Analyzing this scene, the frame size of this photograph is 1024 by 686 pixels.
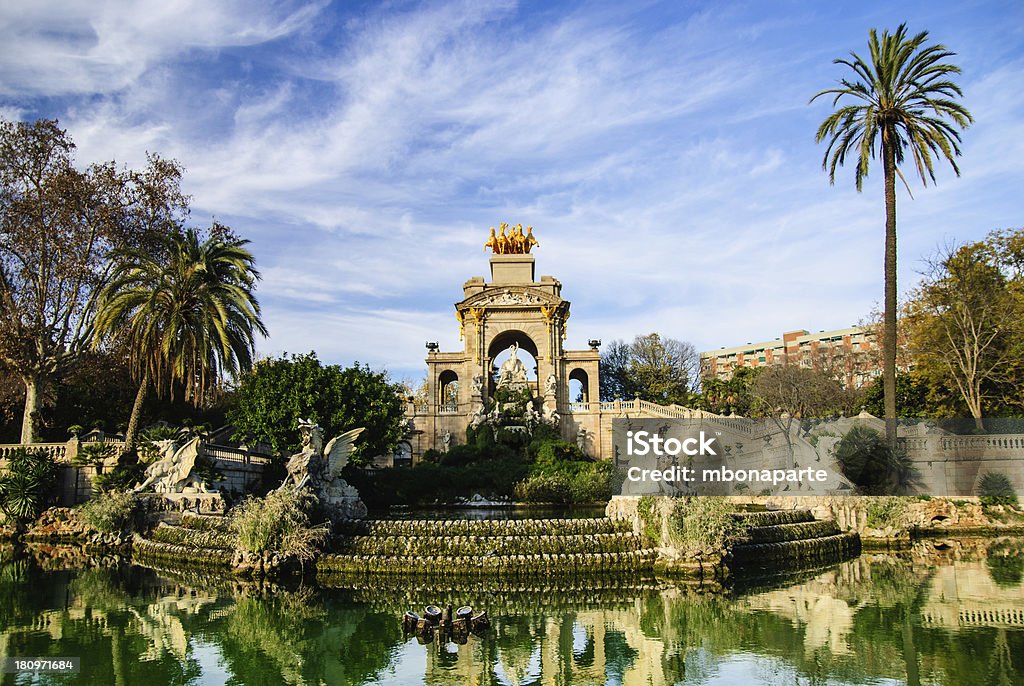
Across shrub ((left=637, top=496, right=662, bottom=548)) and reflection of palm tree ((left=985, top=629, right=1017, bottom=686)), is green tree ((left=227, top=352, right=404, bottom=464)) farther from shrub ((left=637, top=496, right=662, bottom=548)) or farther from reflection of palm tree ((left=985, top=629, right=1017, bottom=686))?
reflection of palm tree ((left=985, top=629, right=1017, bottom=686))

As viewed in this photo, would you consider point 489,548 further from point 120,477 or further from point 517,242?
point 517,242

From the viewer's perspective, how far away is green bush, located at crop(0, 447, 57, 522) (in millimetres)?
23312

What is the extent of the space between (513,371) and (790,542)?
31.9 m

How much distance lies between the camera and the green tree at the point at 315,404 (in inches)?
1120

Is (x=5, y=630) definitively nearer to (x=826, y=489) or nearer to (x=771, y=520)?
(x=771, y=520)

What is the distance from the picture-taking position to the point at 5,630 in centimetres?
1209

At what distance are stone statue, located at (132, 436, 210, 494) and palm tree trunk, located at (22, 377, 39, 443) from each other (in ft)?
23.8

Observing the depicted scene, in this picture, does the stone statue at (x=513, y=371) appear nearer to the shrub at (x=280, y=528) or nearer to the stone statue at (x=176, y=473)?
the stone statue at (x=176, y=473)

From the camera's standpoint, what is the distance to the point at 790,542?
18.8 m

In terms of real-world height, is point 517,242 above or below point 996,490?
above

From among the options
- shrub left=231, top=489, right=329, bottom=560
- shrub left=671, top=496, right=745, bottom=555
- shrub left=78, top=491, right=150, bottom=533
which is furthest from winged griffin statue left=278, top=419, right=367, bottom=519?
shrub left=671, top=496, right=745, bottom=555

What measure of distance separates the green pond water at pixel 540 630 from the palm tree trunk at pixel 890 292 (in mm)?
6560

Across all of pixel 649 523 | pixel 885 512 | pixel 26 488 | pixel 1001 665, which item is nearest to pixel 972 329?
pixel 885 512

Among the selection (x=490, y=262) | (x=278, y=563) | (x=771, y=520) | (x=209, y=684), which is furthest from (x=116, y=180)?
(x=490, y=262)
